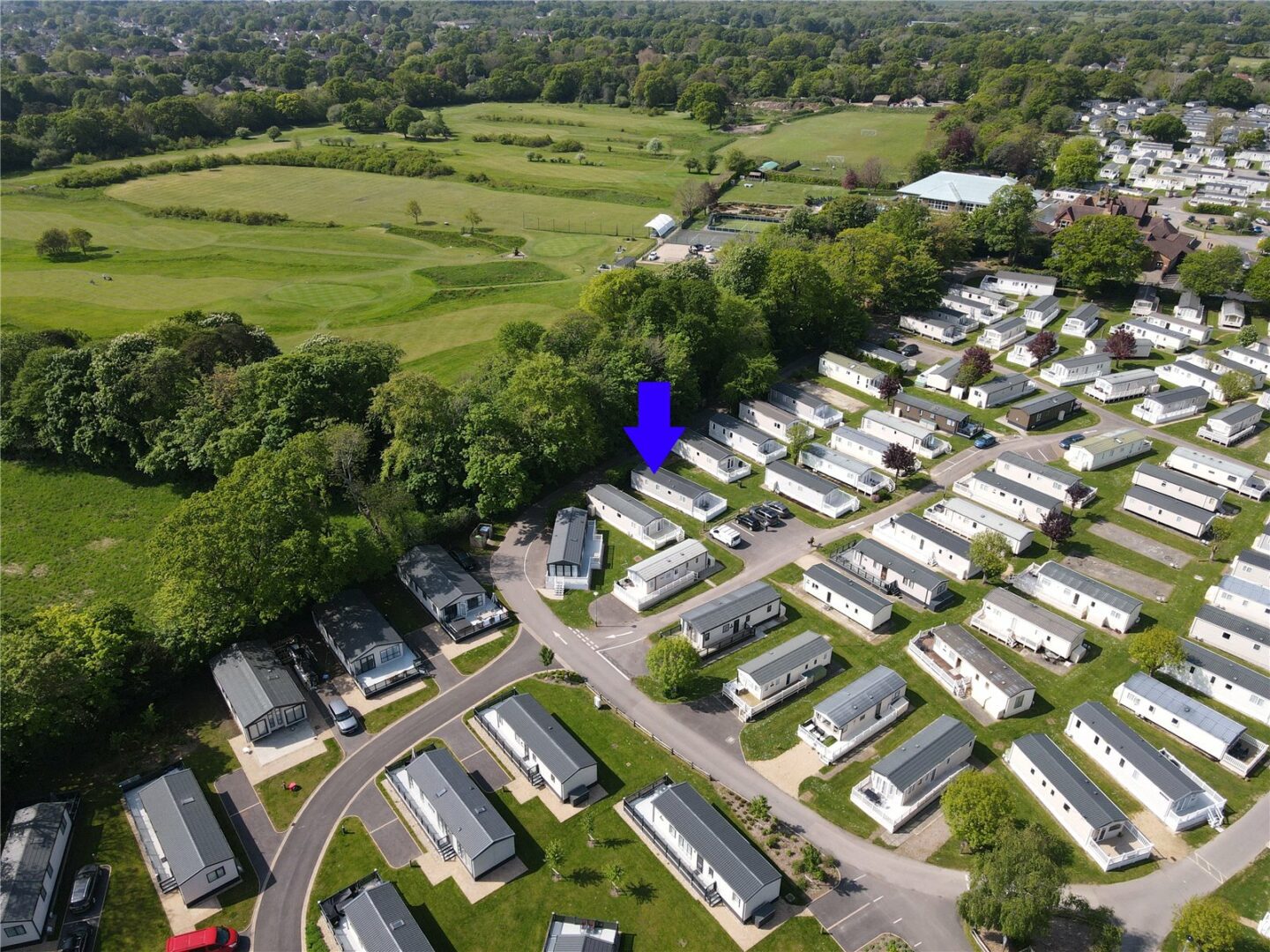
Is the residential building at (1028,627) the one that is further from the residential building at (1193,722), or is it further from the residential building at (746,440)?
the residential building at (746,440)

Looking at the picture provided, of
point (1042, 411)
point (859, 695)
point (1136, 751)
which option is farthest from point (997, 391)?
point (859, 695)

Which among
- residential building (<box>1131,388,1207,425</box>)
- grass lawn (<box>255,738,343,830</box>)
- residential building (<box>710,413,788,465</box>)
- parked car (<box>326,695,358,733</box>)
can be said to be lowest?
grass lawn (<box>255,738,343,830</box>)

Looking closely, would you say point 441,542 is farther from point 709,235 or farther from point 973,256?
point 973,256

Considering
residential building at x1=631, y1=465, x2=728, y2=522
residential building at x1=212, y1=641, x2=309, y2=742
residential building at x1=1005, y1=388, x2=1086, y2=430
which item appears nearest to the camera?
residential building at x1=212, y1=641, x2=309, y2=742

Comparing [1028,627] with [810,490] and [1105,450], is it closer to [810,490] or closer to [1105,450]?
[810,490]

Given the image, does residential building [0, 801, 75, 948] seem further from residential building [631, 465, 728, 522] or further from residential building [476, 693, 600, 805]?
residential building [631, 465, 728, 522]

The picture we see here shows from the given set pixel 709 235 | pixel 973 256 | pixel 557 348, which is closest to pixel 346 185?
pixel 709 235

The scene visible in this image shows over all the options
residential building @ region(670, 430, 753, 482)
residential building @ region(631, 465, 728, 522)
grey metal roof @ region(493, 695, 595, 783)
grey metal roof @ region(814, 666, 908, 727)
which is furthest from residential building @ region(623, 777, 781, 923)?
residential building @ region(670, 430, 753, 482)

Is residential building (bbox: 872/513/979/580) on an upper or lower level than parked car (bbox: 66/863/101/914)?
upper
